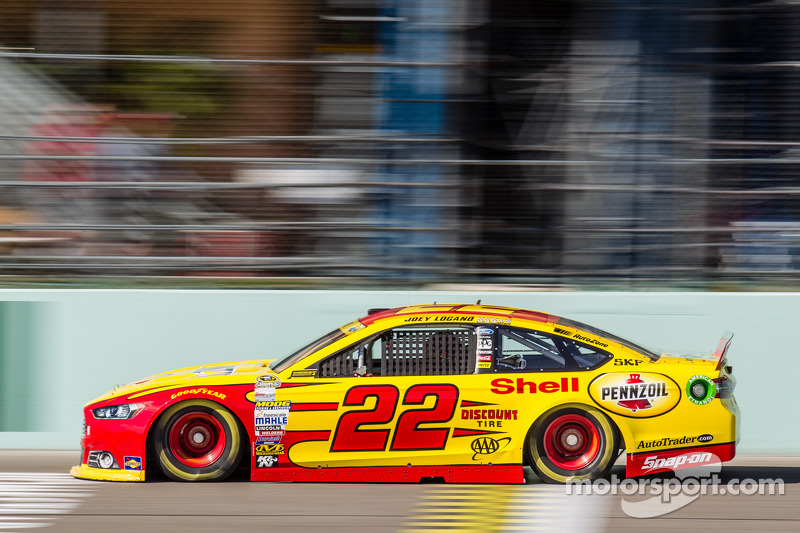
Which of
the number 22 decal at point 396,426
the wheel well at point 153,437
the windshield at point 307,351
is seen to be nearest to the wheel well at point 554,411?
the number 22 decal at point 396,426

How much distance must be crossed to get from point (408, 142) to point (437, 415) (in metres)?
3.46

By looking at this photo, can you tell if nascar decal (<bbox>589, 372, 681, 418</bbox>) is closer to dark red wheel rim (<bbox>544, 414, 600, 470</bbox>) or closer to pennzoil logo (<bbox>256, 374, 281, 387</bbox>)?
dark red wheel rim (<bbox>544, 414, 600, 470</bbox>)

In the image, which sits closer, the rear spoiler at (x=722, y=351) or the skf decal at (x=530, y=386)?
the skf decal at (x=530, y=386)

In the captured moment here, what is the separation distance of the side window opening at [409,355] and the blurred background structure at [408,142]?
2.24 m

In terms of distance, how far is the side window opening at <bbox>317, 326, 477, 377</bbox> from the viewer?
689 centimetres

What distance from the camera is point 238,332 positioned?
8695 mm

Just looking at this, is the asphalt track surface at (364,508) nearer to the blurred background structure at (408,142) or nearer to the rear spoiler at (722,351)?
the rear spoiler at (722,351)

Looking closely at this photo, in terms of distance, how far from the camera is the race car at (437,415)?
6723 mm

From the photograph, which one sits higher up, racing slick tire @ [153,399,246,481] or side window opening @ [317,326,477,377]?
side window opening @ [317,326,477,377]

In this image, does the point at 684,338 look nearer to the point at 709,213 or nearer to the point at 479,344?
the point at 709,213

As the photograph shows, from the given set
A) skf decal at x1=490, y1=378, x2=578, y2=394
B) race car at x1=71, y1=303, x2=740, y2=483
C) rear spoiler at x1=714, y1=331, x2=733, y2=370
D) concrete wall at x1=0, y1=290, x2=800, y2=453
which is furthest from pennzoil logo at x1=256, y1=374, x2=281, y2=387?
rear spoiler at x1=714, y1=331, x2=733, y2=370

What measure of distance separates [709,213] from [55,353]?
6.09 m

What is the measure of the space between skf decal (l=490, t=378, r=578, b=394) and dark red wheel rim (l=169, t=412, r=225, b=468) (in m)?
1.97

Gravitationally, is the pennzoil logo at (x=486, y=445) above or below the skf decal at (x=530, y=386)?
below
